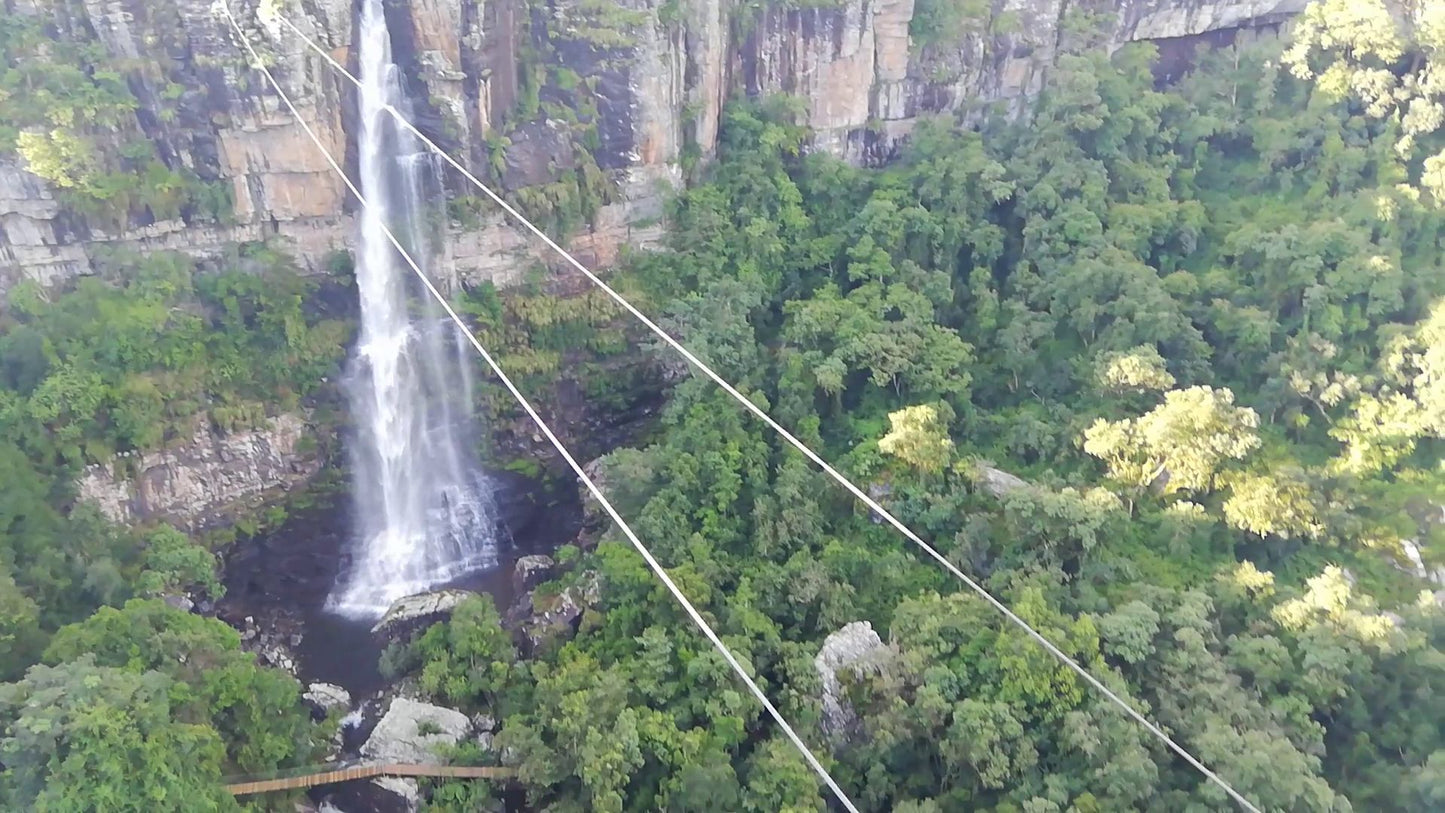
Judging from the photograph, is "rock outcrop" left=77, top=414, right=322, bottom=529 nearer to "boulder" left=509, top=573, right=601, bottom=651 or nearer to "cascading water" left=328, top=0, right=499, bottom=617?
"cascading water" left=328, top=0, right=499, bottom=617

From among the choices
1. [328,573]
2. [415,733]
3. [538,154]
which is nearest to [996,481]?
[415,733]

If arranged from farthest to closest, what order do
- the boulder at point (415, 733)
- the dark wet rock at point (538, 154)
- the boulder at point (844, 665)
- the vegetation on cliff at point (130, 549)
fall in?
the dark wet rock at point (538, 154) → the boulder at point (415, 733) → the boulder at point (844, 665) → the vegetation on cliff at point (130, 549)

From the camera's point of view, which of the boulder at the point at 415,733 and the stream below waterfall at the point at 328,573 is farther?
the stream below waterfall at the point at 328,573

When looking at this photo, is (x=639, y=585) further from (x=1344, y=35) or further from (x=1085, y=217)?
(x=1344, y=35)

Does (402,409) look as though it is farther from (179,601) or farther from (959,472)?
(959,472)

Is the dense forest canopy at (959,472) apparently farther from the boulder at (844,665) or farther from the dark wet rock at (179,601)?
the dark wet rock at (179,601)

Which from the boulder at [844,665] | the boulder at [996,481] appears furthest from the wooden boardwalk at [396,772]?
the boulder at [996,481]
